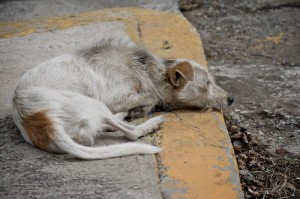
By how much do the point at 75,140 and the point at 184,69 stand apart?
1489 mm

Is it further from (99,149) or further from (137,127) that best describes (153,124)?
(99,149)

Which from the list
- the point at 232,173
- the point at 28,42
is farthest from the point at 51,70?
the point at 28,42

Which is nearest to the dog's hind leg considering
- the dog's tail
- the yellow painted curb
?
the yellow painted curb

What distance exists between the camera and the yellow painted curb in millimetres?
4348

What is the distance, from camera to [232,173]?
453cm

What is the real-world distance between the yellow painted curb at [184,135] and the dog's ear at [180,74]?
0.98ft

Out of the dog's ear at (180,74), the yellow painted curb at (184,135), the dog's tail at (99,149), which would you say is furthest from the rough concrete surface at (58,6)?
the dog's tail at (99,149)

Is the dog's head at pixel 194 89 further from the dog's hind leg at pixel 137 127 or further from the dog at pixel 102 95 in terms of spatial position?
the dog's hind leg at pixel 137 127

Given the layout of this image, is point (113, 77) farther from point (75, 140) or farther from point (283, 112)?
point (283, 112)

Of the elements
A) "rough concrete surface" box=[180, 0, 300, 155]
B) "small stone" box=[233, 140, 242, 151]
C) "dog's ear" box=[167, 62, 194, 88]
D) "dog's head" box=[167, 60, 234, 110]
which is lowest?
"rough concrete surface" box=[180, 0, 300, 155]

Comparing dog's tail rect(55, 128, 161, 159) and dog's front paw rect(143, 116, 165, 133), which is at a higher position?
dog's tail rect(55, 128, 161, 159)

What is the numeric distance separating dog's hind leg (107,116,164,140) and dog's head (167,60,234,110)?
22.6 inches

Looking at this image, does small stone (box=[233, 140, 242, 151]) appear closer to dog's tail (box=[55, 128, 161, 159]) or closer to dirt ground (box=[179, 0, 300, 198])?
dirt ground (box=[179, 0, 300, 198])

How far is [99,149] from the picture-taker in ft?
15.3
